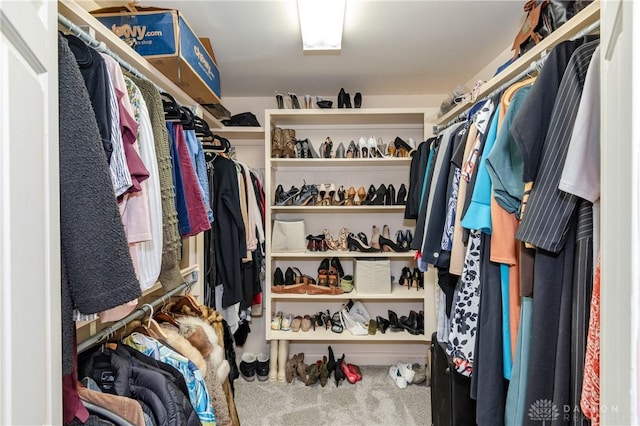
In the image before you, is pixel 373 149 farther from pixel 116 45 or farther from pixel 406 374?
pixel 116 45

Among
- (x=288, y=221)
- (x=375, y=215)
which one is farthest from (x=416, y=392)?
(x=288, y=221)

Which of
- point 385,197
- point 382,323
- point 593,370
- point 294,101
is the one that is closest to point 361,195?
point 385,197

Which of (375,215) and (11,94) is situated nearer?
(11,94)

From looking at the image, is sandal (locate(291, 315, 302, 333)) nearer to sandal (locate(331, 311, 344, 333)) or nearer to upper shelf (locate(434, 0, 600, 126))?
sandal (locate(331, 311, 344, 333))

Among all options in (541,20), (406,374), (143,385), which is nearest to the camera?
(143,385)

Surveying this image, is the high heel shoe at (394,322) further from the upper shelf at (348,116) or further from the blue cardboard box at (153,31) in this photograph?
the blue cardboard box at (153,31)

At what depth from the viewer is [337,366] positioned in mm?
2619

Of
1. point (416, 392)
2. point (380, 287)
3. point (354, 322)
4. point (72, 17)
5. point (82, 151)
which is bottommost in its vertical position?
point (416, 392)

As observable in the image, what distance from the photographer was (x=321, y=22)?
1.69 metres

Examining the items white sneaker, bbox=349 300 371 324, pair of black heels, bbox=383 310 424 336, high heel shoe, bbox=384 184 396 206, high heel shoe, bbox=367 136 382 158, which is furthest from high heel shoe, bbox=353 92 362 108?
pair of black heels, bbox=383 310 424 336

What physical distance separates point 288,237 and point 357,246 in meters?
0.52

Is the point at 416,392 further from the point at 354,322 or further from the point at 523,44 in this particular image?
the point at 523,44

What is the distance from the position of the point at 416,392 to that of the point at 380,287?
0.74 m

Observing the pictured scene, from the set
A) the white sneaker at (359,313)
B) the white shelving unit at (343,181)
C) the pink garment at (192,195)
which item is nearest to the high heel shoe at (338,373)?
the white shelving unit at (343,181)
